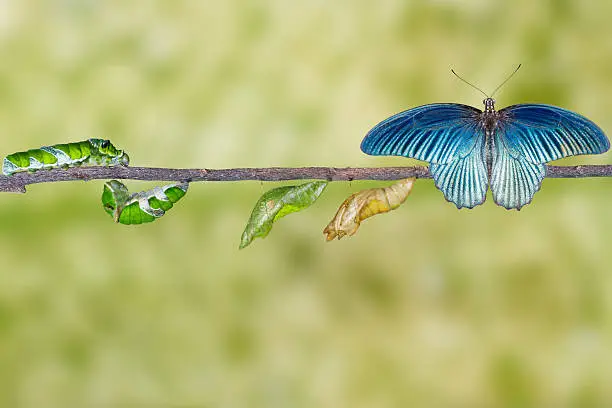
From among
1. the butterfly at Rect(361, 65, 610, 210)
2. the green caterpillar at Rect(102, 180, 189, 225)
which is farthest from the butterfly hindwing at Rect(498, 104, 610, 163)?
the green caterpillar at Rect(102, 180, 189, 225)

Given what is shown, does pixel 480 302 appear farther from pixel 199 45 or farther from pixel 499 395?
pixel 199 45

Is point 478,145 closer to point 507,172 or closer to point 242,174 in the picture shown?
point 507,172

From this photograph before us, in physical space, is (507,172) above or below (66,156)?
below

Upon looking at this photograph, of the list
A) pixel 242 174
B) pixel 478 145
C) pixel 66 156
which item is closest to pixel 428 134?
pixel 478 145

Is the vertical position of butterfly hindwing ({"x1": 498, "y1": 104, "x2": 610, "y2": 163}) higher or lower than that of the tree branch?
lower

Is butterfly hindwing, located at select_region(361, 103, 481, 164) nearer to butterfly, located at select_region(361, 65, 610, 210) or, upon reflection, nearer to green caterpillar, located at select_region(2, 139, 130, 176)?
butterfly, located at select_region(361, 65, 610, 210)

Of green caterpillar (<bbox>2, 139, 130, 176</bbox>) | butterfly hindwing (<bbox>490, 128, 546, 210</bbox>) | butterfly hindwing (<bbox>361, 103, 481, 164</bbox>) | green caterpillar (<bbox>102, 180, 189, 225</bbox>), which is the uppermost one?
green caterpillar (<bbox>2, 139, 130, 176</bbox>)

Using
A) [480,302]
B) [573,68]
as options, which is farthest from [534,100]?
[480,302]
